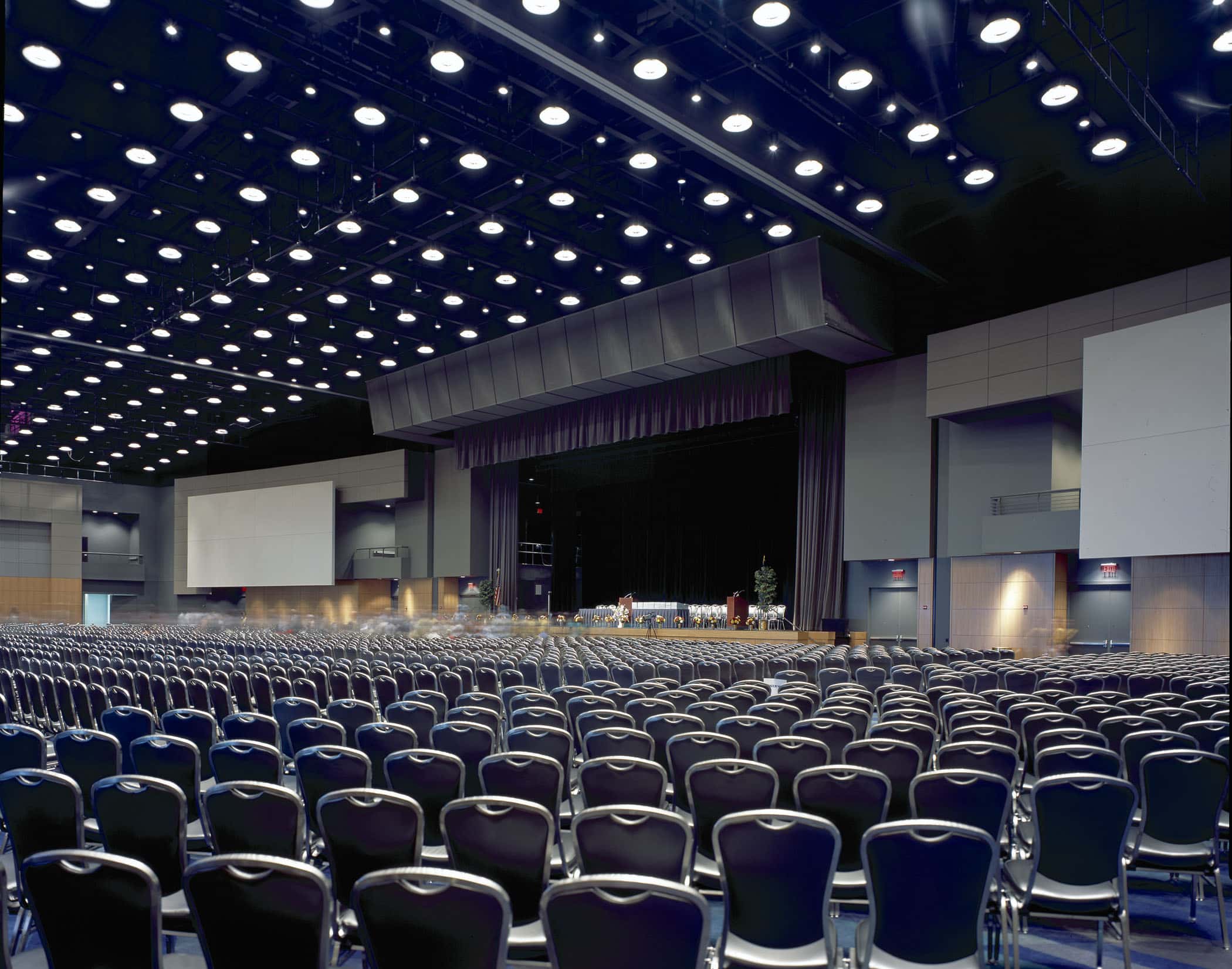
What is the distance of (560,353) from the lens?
24375mm

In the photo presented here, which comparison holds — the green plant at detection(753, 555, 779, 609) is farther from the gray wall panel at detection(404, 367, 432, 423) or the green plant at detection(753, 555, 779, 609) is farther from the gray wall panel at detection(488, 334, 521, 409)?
the gray wall panel at detection(404, 367, 432, 423)

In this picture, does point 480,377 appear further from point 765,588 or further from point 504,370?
point 765,588

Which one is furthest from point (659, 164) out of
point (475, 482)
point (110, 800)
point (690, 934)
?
point (475, 482)

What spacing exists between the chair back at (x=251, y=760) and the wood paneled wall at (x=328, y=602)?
31.0 metres

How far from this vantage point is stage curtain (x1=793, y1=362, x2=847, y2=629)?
2433 cm

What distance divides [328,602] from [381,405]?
441 inches

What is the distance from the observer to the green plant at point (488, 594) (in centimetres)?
3272

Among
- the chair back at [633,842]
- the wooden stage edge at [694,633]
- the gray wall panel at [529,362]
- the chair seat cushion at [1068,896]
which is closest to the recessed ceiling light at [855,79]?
the chair seat cushion at [1068,896]

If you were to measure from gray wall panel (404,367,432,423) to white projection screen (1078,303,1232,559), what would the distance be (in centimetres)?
1831

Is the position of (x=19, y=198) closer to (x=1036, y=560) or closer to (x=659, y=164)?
(x=659, y=164)

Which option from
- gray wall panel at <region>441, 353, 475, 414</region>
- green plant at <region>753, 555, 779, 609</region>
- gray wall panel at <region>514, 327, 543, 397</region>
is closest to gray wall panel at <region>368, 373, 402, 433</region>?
gray wall panel at <region>441, 353, 475, 414</region>

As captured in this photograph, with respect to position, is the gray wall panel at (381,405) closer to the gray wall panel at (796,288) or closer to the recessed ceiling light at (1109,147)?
the gray wall panel at (796,288)

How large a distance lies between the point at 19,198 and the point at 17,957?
15315 mm

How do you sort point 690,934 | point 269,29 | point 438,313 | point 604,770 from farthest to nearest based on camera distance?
1. point 438,313
2. point 269,29
3. point 604,770
4. point 690,934
